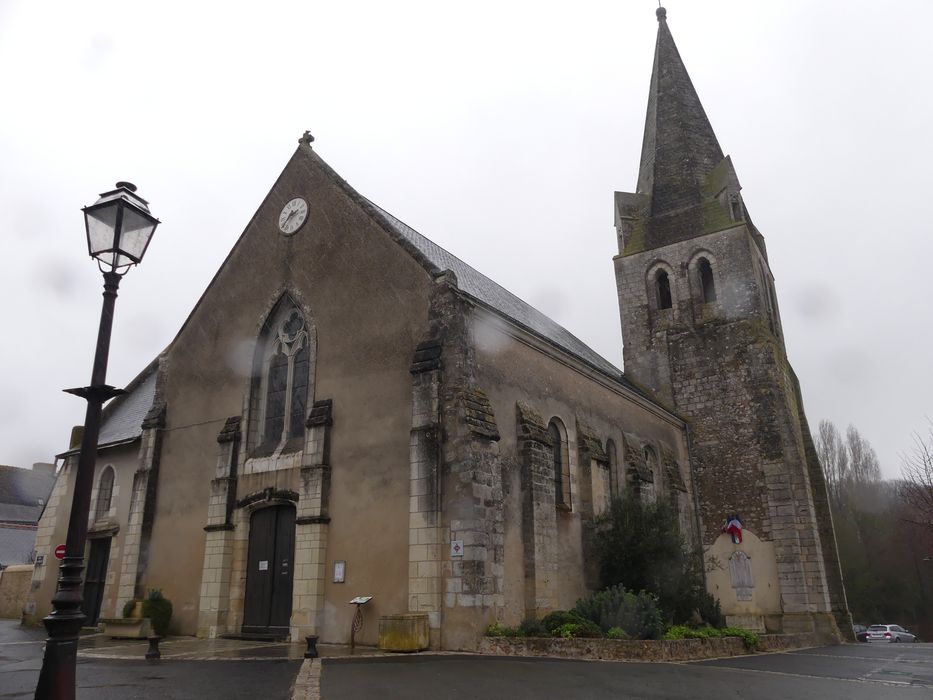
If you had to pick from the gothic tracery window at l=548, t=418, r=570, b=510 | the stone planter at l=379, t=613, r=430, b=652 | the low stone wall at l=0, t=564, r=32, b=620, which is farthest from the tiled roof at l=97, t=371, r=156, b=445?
the gothic tracery window at l=548, t=418, r=570, b=510

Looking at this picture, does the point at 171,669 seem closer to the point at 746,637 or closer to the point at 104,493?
the point at 746,637

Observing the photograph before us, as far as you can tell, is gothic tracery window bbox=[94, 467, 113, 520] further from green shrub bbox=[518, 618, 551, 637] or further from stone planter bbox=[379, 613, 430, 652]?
green shrub bbox=[518, 618, 551, 637]

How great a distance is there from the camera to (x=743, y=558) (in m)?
23.6

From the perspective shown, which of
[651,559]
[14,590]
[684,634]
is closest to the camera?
[684,634]

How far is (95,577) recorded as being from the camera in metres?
20.2

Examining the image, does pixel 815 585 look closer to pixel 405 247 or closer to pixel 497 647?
pixel 497 647

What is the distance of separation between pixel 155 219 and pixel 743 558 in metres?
22.6

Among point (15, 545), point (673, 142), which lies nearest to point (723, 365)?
point (673, 142)

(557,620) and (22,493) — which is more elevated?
(22,493)

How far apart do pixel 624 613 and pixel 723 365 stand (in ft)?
51.5

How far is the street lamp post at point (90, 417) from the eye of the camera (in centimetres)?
500

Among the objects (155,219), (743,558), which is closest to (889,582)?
(743,558)

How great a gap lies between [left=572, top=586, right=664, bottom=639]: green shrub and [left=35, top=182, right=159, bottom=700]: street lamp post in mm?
9411

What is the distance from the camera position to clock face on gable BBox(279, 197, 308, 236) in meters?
17.8
